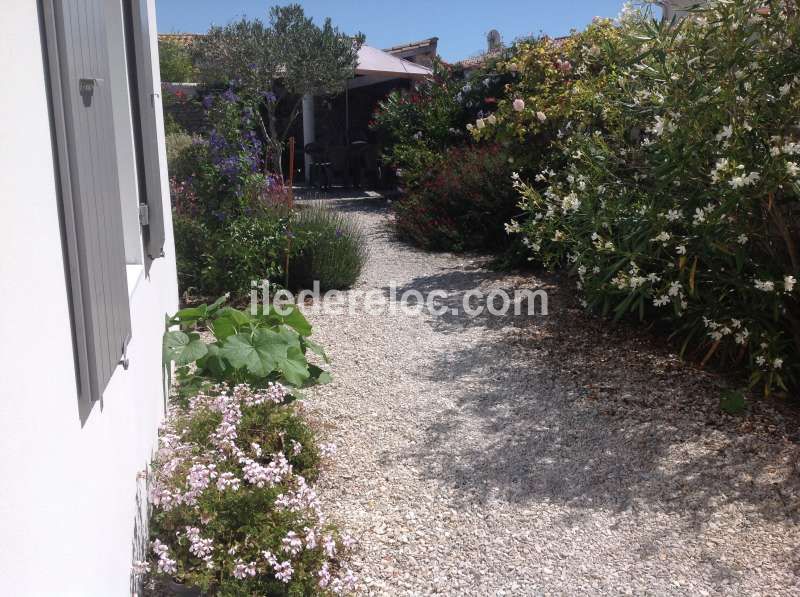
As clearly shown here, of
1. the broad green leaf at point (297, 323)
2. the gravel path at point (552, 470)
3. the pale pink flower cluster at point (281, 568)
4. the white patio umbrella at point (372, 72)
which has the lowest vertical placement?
the gravel path at point (552, 470)

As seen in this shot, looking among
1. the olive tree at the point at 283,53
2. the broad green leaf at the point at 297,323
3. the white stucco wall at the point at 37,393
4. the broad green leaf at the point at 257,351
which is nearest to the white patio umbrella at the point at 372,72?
the olive tree at the point at 283,53

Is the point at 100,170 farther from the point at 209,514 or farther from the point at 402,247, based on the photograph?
the point at 402,247

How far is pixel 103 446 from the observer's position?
2.09 meters

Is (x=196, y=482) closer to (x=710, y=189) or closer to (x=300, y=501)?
(x=300, y=501)

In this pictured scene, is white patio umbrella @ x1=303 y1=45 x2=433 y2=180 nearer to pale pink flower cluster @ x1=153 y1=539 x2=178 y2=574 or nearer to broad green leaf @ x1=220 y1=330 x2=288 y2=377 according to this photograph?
broad green leaf @ x1=220 y1=330 x2=288 y2=377

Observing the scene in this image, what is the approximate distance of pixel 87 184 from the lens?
1.83 meters

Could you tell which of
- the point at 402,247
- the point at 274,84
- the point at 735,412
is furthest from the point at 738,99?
the point at 274,84

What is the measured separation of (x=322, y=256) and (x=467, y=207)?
290 centimetres

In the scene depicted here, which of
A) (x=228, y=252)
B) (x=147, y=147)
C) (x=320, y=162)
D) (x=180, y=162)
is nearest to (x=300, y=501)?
(x=147, y=147)

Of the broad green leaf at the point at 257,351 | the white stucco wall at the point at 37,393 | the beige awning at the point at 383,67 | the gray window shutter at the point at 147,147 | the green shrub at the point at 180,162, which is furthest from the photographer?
the beige awning at the point at 383,67

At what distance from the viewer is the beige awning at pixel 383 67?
50.4ft

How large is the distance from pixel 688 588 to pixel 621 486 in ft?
2.57

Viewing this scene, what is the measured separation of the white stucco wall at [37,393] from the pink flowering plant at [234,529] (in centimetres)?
51

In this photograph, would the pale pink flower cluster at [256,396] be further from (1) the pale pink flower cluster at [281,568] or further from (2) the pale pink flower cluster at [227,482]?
(1) the pale pink flower cluster at [281,568]
